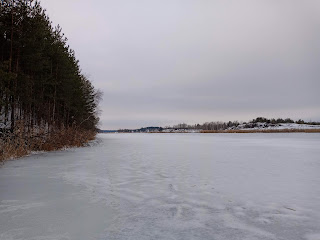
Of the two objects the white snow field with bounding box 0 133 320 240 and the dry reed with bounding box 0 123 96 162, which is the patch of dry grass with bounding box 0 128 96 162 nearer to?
the dry reed with bounding box 0 123 96 162

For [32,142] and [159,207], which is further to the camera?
[32,142]

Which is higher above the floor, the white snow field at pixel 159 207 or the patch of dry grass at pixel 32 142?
the patch of dry grass at pixel 32 142

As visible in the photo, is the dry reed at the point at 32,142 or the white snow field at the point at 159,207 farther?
the dry reed at the point at 32,142

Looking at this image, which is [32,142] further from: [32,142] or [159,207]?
[159,207]

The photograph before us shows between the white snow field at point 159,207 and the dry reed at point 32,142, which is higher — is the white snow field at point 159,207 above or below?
below

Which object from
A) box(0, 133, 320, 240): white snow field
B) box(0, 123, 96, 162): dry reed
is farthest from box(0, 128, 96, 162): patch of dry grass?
box(0, 133, 320, 240): white snow field

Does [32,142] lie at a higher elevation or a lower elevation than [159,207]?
higher

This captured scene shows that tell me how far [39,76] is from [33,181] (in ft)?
59.8

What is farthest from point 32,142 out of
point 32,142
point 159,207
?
point 159,207

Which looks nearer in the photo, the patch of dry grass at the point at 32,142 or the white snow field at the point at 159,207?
the white snow field at the point at 159,207

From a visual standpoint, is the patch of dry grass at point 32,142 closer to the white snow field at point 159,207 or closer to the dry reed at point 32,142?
the dry reed at point 32,142

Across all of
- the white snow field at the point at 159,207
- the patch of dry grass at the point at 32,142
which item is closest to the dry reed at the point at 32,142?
the patch of dry grass at the point at 32,142

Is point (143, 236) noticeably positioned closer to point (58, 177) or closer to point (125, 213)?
point (125, 213)

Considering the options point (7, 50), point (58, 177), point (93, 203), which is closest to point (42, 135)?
point (7, 50)
